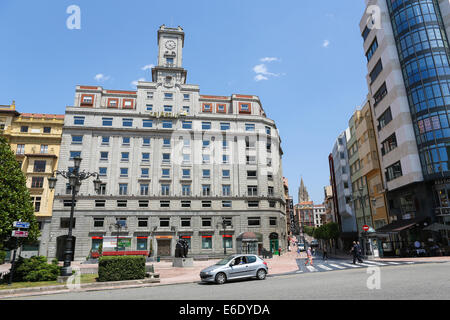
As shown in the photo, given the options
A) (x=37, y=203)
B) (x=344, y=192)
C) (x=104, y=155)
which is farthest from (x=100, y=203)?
(x=344, y=192)

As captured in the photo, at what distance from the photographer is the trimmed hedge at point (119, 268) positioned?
15.3 metres

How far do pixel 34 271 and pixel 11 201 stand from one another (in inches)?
167

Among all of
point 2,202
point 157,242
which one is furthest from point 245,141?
point 2,202

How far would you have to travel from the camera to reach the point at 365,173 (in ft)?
141

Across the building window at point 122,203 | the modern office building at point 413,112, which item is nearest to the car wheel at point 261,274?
the modern office building at point 413,112

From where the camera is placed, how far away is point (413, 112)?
3167 centimetres

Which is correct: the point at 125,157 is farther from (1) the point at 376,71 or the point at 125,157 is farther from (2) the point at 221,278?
(1) the point at 376,71

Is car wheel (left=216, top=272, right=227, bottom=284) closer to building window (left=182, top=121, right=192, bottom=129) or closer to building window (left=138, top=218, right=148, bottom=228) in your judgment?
building window (left=138, top=218, right=148, bottom=228)

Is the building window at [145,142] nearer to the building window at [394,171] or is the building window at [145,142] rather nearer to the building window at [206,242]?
the building window at [206,242]
